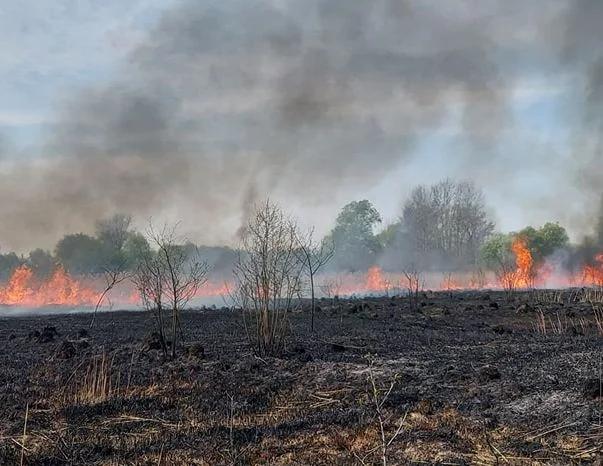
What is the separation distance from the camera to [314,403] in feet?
35.7

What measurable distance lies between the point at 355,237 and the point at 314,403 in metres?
68.0

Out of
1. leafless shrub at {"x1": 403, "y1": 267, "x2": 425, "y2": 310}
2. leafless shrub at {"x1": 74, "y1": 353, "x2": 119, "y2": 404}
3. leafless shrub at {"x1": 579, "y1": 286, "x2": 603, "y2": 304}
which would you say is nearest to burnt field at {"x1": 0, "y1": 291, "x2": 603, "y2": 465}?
leafless shrub at {"x1": 74, "y1": 353, "x2": 119, "y2": 404}

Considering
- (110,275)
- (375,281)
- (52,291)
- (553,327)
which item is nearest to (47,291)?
(52,291)

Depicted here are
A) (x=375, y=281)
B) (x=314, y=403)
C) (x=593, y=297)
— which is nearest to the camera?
(x=314, y=403)

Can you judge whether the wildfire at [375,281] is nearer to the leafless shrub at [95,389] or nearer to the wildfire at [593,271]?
the wildfire at [593,271]

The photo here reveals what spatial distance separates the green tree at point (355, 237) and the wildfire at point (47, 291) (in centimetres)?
3088

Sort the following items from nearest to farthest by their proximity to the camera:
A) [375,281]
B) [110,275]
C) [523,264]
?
[110,275] → [523,264] → [375,281]

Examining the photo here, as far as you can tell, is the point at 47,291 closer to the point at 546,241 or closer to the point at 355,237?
the point at 355,237

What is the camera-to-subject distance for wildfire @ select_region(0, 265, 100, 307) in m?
56.9

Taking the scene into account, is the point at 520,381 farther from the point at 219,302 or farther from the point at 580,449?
the point at 219,302

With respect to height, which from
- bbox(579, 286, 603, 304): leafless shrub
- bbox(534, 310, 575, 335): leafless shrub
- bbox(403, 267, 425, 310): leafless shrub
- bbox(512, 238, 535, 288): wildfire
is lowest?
bbox(534, 310, 575, 335): leafless shrub

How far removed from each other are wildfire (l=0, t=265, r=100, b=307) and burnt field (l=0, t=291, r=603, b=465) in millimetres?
39767

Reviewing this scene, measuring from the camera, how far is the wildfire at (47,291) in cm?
→ 5688

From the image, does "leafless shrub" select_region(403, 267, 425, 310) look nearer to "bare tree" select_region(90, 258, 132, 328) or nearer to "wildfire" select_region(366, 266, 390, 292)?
"wildfire" select_region(366, 266, 390, 292)
